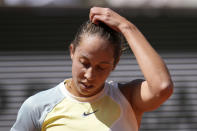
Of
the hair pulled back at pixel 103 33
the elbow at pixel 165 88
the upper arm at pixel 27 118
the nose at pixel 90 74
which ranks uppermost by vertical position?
the hair pulled back at pixel 103 33

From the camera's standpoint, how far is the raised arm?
1953 millimetres

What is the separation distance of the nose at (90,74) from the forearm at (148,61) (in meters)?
0.23

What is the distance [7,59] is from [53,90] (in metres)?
4.23

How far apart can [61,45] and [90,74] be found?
167 inches

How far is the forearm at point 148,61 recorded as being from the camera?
1952 mm

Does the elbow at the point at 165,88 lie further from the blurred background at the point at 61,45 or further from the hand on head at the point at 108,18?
the blurred background at the point at 61,45

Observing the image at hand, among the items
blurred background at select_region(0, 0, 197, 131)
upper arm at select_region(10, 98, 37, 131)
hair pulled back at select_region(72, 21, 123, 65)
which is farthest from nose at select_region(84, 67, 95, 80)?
blurred background at select_region(0, 0, 197, 131)

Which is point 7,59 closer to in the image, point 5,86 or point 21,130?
point 5,86

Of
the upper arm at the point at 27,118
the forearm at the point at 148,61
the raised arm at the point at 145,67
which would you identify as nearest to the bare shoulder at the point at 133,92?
the raised arm at the point at 145,67

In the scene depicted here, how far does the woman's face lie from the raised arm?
10 cm

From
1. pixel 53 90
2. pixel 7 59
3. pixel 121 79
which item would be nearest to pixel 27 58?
pixel 7 59

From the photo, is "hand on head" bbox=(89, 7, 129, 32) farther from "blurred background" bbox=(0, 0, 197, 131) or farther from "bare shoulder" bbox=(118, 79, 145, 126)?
"blurred background" bbox=(0, 0, 197, 131)

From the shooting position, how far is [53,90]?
6.79 ft

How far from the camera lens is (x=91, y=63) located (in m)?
1.93
